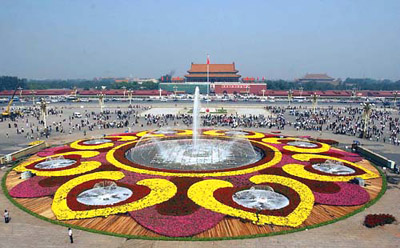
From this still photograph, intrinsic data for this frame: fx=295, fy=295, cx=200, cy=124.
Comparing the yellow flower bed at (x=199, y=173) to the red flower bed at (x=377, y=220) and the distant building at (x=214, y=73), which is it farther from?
the distant building at (x=214, y=73)

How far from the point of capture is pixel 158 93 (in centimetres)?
10738

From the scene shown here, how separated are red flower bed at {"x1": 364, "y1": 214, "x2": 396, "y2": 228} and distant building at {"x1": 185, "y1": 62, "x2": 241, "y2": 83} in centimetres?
10133

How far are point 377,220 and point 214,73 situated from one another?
4080 inches

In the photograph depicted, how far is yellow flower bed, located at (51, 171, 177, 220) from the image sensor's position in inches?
590

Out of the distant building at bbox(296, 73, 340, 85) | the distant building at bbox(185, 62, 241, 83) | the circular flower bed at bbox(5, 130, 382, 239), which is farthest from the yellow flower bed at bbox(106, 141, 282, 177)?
the distant building at bbox(296, 73, 340, 85)

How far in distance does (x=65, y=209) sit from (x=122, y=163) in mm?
7530

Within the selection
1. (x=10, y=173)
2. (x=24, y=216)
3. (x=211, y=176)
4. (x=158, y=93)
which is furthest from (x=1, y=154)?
(x=158, y=93)

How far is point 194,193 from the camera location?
17234mm

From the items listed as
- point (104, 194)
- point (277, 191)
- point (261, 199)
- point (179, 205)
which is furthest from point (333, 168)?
point (104, 194)

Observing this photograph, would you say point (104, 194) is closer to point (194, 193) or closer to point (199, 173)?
point (194, 193)

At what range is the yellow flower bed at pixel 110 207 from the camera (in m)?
15.0

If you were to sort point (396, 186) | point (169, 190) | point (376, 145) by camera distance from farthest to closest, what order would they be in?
1. point (376, 145)
2. point (396, 186)
3. point (169, 190)

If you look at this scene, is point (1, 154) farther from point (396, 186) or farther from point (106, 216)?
point (396, 186)

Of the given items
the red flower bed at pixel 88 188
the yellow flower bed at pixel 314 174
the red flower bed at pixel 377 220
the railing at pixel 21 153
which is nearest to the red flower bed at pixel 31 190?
the red flower bed at pixel 88 188
